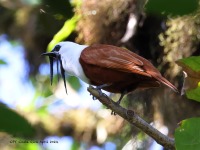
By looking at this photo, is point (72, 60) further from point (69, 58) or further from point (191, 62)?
point (191, 62)

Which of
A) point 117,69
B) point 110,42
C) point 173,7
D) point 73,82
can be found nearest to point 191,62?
point 173,7

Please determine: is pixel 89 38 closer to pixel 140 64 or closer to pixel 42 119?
pixel 42 119

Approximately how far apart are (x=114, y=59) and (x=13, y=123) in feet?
3.47

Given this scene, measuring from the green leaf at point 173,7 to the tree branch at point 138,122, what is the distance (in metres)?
0.77

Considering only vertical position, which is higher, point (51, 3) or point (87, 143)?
point (51, 3)

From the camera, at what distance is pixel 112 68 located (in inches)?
59.4

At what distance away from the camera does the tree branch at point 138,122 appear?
3.93ft

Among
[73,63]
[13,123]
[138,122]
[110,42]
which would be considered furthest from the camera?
[110,42]

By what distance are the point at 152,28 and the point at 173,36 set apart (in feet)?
0.63

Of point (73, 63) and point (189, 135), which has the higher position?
point (189, 135)

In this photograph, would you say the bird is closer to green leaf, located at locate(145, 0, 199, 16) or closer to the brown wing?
the brown wing

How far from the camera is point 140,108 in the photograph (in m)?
2.00

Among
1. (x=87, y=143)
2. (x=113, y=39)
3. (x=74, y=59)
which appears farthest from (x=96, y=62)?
(x=87, y=143)

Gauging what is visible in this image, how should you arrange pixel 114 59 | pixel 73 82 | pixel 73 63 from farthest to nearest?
1. pixel 73 82
2. pixel 73 63
3. pixel 114 59
